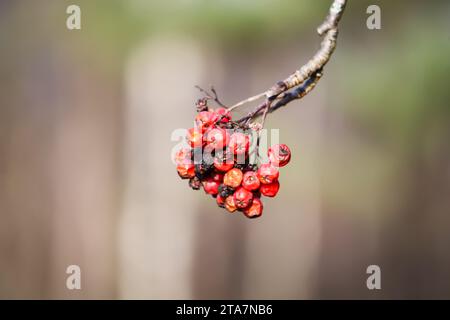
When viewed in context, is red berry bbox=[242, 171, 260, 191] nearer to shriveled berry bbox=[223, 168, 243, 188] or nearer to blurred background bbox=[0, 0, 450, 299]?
shriveled berry bbox=[223, 168, 243, 188]

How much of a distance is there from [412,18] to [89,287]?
3989 millimetres

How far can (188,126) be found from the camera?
4.41m

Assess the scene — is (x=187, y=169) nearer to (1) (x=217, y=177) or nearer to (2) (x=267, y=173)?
(1) (x=217, y=177)

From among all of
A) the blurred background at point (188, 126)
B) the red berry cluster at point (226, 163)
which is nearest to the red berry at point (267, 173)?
the red berry cluster at point (226, 163)

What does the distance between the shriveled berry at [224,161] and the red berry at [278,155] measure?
0.13m

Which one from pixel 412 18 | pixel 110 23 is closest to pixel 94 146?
pixel 110 23

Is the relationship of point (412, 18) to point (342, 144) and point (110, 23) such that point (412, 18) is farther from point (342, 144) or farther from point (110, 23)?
point (110, 23)

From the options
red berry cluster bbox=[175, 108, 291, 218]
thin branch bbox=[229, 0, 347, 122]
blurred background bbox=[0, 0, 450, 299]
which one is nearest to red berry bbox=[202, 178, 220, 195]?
red berry cluster bbox=[175, 108, 291, 218]

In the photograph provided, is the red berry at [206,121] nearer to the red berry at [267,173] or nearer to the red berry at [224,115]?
the red berry at [224,115]

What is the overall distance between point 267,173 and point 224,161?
4.8 inches

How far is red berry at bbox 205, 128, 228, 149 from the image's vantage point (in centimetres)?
120

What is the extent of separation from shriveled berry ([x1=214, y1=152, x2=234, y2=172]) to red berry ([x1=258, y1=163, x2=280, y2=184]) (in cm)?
9

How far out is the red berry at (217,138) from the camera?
1.20 meters

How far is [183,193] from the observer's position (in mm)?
4367
